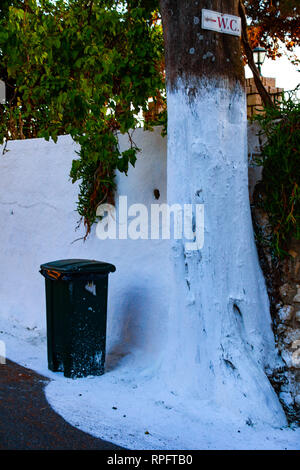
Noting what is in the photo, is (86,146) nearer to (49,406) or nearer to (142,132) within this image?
(142,132)

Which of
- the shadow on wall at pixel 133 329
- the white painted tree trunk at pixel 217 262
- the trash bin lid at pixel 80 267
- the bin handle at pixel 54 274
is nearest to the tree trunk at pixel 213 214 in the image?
the white painted tree trunk at pixel 217 262

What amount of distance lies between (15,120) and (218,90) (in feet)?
21.4

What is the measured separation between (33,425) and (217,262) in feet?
6.44

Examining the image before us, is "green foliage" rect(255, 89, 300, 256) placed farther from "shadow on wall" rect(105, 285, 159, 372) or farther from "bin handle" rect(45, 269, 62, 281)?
"bin handle" rect(45, 269, 62, 281)

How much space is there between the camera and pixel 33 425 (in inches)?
184

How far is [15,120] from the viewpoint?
430 inches

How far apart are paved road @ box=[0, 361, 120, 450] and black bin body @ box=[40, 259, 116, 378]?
0.40m

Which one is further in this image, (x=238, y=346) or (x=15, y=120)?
(x=15, y=120)

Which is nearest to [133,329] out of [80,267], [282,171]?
[80,267]

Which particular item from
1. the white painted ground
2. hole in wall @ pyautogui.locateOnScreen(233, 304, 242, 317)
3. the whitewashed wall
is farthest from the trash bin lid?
hole in wall @ pyautogui.locateOnScreen(233, 304, 242, 317)

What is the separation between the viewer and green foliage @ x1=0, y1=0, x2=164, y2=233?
6332mm

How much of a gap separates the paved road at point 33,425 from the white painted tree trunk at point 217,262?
1.07 meters

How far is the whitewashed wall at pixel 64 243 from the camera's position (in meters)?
6.45
